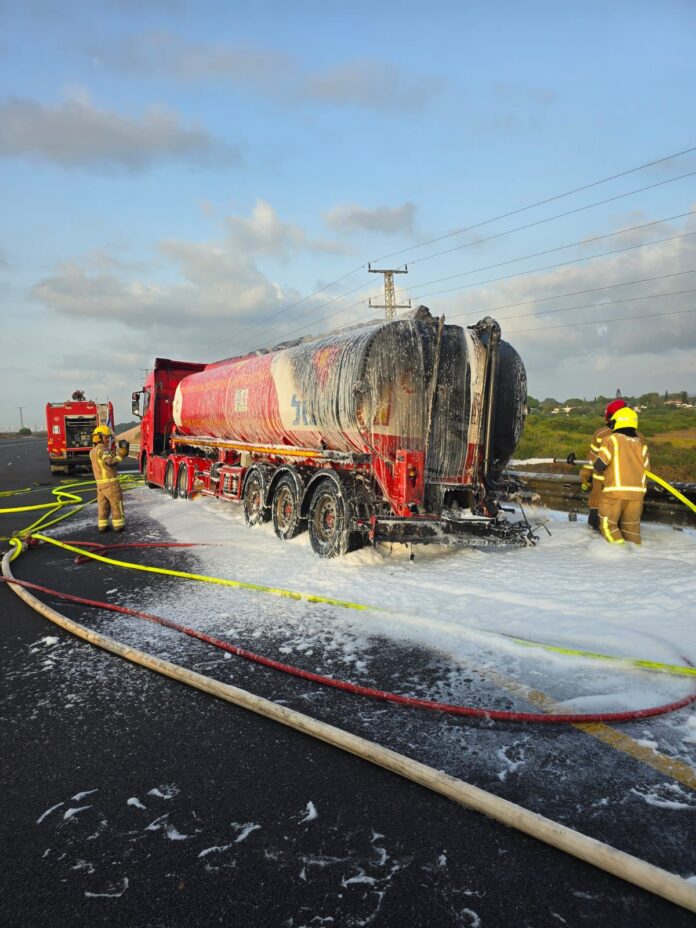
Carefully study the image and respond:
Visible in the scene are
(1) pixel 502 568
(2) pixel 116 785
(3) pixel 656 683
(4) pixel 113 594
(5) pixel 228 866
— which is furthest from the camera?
(1) pixel 502 568

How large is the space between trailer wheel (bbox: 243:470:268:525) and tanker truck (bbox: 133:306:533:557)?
0.84m

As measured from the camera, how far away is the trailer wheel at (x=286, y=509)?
31.6 ft

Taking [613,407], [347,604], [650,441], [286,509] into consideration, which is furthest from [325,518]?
[650,441]

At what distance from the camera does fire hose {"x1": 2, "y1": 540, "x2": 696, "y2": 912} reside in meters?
2.26

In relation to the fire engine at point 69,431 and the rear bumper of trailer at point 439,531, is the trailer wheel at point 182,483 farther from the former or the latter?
the fire engine at point 69,431

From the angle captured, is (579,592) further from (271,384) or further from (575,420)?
(575,420)

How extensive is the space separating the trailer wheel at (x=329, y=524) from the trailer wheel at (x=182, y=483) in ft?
23.1

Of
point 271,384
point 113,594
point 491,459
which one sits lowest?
point 113,594

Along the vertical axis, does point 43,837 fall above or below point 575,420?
below

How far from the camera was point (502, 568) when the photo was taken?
7492 millimetres

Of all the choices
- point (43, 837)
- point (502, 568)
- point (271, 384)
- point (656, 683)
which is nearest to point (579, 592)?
point (502, 568)

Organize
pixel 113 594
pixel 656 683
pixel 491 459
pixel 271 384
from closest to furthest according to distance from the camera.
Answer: pixel 656 683 → pixel 113 594 → pixel 491 459 → pixel 271 384

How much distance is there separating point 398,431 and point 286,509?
3.11m

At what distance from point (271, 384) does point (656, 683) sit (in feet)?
24.7
